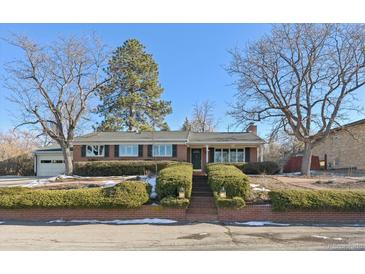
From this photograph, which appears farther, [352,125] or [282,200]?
[352,125]

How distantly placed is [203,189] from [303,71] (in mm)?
13818

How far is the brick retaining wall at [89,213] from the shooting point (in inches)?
413

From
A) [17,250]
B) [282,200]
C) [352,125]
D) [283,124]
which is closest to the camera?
[17,250]

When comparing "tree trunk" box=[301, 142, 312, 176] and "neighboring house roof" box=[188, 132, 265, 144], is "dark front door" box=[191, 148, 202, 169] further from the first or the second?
"tree trunk" box=[301, 142, 312, 176]

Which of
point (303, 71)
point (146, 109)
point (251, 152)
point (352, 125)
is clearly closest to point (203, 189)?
point (251, 152)

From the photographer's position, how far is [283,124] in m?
24.9

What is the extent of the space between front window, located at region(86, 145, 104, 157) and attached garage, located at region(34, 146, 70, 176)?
5.21 m

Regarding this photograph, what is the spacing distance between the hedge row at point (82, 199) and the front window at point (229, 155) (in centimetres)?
1608

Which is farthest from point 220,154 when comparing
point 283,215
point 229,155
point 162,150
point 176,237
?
point 176,237

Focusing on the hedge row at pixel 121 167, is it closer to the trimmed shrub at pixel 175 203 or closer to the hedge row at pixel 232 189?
the hedge row at pixel 232 189

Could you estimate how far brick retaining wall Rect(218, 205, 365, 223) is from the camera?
10.1 meters

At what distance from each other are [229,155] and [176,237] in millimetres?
18598

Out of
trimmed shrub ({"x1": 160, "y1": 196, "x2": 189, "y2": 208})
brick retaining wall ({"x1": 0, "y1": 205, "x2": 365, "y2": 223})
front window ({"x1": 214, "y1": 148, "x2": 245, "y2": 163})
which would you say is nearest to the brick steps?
brick retaining wall ({"x1": 0, "y1": 205, "x2": 365, "y2": 223})

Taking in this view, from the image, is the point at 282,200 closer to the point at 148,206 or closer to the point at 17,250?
the point at 148,206
